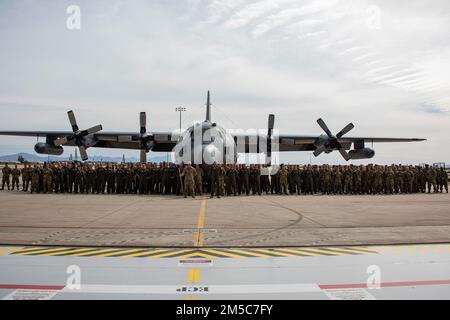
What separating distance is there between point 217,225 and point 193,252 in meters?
2.96

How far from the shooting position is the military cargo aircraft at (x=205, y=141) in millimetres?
20344

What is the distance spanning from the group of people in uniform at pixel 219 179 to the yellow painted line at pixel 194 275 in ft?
41.2

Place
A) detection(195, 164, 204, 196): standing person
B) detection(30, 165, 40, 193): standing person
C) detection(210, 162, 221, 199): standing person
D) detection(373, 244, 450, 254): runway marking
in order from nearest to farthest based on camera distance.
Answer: detection(373, 244, 450, 254): runway marking < detection(210, 162, 221, 199): standing person < detection(195, 164, 204, 196): standing person < detection(30, 165, 40, 193): standing person

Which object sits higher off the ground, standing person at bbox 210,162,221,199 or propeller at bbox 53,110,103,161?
propeller at bbox 53,110,103,161

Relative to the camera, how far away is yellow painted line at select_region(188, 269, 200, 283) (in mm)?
5230

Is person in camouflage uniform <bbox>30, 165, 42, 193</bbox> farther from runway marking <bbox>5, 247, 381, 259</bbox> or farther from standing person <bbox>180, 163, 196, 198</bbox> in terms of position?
runway marking <bbox>5, 247, 381, 259</bbox>

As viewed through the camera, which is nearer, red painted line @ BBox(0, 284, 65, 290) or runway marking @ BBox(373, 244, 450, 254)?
red painted line @ BBox(0, 284, 65, 290)

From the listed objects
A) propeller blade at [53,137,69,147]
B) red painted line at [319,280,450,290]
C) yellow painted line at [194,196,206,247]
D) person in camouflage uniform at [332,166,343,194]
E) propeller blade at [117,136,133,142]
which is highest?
propeller blade at [117,136,133,142]

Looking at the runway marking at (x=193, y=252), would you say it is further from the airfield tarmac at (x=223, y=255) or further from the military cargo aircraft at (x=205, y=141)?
the military cargo aircraft at (x=205, y=141)

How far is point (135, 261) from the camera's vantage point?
6.16m

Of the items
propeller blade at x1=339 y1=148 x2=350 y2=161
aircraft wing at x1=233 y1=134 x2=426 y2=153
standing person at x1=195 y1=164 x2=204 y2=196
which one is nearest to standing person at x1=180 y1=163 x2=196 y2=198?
standing person at x1=195 y1=164 x2=204 y2=196

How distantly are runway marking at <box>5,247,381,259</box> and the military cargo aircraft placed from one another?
40.9 ft

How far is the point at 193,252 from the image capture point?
6871 millimetres
